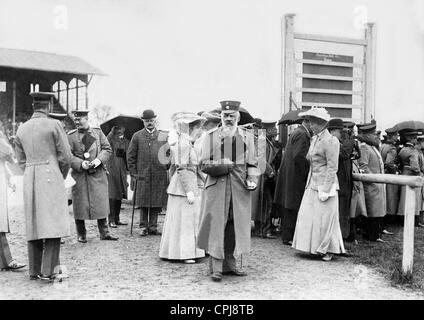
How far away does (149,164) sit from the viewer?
336 inches

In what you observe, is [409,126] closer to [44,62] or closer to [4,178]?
[4,178]

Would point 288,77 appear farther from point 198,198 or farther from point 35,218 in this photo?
point 35,218

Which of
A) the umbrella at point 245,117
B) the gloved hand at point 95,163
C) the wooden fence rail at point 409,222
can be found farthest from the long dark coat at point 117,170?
the wooden fence rail at point 409,222

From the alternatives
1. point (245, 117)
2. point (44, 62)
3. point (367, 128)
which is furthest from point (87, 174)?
point (44, 62)

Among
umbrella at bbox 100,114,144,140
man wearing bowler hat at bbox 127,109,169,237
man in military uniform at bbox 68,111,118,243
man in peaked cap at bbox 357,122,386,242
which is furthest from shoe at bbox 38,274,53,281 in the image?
umbrella at bbox 100,114,144,140

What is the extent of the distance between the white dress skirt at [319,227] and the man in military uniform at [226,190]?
1399mm

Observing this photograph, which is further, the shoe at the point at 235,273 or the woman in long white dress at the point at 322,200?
the woman in long white dress at the point at 322,200

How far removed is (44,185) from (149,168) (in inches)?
127

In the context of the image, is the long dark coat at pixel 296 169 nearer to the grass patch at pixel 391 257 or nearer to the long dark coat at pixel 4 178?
the grass patch at pixel 391 257

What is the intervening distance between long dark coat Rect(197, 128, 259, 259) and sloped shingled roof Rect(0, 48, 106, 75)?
22545mm

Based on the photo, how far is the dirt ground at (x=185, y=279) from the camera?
5027 millimetres

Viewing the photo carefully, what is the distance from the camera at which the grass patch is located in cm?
557
